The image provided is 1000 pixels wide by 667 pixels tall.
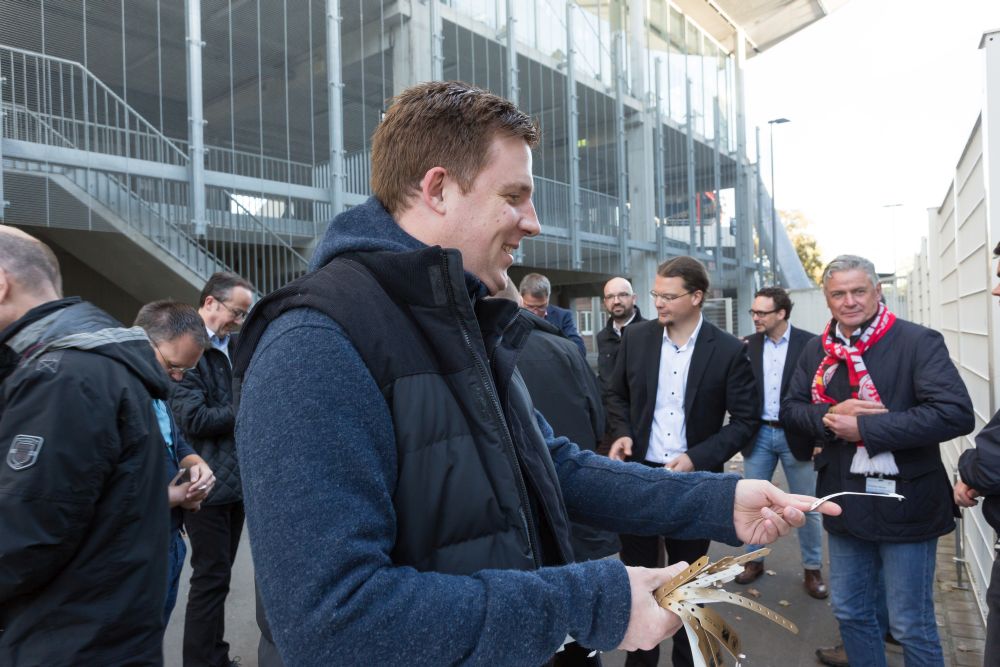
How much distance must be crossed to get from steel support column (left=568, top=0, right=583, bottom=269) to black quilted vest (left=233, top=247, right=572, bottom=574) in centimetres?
1670

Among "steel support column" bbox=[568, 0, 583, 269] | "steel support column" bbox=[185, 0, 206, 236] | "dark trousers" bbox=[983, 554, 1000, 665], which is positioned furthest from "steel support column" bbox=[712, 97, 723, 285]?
"dark trousers" bbox=[983, 554, 1000, 665]

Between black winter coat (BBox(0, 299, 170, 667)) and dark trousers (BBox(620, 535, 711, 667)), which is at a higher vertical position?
black winter coat (BBox(0, 299, 170, 667))

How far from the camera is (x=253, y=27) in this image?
11094mm

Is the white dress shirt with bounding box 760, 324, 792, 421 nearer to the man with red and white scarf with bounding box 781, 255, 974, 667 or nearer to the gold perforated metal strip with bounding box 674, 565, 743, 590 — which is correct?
the man with red and white scarf with bounding box 781, 255, 974, 667

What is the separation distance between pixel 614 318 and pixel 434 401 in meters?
5.27

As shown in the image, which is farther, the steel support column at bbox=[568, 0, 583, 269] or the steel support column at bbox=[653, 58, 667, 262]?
the steel support column at bbox=[653, 58, 667, 262]

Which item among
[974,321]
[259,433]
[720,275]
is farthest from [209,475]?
[720,275]

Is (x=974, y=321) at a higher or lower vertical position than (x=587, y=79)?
lower

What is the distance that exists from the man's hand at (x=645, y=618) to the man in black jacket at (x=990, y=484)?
203 centimetres

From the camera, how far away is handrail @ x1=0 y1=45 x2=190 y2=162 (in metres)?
8.26

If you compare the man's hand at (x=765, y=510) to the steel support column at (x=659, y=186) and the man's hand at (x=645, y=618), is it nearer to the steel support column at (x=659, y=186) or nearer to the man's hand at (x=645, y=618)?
the man's hand at (x=645, y=618)

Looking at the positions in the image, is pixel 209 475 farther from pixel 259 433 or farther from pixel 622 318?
pixel 622 318

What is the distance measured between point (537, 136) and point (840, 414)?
242 centimetres

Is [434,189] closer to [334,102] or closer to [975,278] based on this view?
[975,278]
